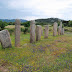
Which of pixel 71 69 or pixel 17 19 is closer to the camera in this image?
pixel 71 69

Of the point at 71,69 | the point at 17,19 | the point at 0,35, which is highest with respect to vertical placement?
the point at 17,19

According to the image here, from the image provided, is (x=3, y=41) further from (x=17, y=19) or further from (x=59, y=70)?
(x=59, y=70)

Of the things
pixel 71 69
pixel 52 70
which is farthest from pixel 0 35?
pixel 71 69

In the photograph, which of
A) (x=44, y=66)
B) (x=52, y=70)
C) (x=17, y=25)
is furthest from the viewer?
(x=17, y=25)

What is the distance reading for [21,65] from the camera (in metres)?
6.96

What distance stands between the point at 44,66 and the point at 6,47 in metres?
5.87

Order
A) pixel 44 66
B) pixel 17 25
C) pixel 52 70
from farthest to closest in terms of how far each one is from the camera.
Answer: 1. pixel 17 25
2. pixel 44 66
3. pixel 52 70

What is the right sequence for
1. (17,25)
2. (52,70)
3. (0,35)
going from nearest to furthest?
1. (52,70)
2. (0,35)
3. (17,25)

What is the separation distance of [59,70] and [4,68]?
3685mm

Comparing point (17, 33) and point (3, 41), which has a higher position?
point (17, 33)

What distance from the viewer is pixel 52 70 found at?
644 centimetres

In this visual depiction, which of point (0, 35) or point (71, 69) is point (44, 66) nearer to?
point (71, 69)

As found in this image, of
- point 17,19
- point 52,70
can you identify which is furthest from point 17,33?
point 52,70

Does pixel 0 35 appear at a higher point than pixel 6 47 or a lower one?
higher
